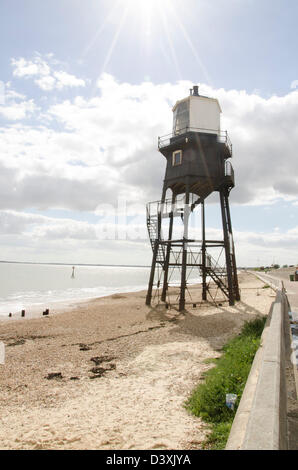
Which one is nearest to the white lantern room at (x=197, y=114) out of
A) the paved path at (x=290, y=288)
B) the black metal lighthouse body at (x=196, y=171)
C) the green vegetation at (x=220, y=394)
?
the black metal lighthouse body at (x=196, y=171)

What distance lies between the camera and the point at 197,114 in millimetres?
22141

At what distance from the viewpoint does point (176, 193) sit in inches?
961

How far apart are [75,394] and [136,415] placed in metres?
2.31

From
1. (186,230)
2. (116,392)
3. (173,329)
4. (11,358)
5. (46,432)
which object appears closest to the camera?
(46,432)

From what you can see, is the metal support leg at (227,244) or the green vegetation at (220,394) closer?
the green vegetation at (220,394)

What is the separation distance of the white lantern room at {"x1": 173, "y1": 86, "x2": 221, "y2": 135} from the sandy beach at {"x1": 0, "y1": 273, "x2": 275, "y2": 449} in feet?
47.2

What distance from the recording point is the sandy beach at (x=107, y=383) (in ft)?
15.9

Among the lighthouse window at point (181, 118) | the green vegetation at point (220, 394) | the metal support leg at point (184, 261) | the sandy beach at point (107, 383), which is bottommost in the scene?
the sandy beach at point (107, 383)

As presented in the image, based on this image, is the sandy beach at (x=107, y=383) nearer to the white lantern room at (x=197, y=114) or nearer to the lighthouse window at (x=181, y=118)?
the white lantern room at (x=197, y=114)

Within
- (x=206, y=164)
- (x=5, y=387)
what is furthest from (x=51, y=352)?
(x=206, y=164)

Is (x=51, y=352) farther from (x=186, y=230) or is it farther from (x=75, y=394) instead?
(x=186, y=230)

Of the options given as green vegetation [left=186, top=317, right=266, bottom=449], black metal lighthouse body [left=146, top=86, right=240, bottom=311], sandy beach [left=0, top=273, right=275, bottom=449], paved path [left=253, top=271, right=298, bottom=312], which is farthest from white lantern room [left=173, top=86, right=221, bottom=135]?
green vegetation [left=186, top=317, right=266, bottom=449]

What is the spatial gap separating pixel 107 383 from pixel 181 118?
20.4 meters

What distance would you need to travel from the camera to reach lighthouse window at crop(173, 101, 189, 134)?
22.3 metres
